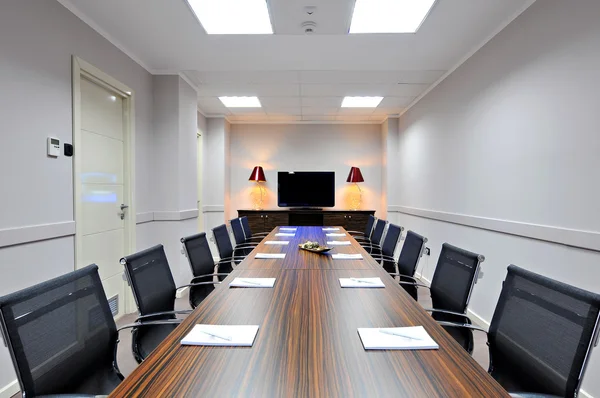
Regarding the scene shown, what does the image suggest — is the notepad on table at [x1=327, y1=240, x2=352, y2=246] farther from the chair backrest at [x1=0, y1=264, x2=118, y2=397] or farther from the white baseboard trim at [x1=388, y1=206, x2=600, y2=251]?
the chair backrest at [x1=0, y1=264, x2=118, y2=397]

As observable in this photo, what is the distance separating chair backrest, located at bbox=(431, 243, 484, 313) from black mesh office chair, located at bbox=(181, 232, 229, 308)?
148cm

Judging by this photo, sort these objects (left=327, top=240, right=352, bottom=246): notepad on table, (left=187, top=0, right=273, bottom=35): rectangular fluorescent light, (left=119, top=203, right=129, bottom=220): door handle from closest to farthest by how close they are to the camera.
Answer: (left=187, top=0, right=273, bottom=35): rectangular fluorescent light → (left=327, top=240, right=352, bottom=246): notepad on table → (left=119, top=203, right=129, bottom=220): door handle

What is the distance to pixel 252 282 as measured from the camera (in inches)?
72.6

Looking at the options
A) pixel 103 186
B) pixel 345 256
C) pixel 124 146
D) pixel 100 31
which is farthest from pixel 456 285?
pixel 100 31

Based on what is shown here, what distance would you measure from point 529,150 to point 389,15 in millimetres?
1542

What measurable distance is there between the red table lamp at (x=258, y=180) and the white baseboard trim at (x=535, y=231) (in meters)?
3.43

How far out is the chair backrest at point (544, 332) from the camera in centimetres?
104

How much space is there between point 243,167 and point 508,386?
587 centimetres

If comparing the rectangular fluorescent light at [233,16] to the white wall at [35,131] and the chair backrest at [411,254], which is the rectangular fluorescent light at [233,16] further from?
the chair backrest at [411,254]

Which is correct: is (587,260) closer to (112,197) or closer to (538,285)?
(538,285)

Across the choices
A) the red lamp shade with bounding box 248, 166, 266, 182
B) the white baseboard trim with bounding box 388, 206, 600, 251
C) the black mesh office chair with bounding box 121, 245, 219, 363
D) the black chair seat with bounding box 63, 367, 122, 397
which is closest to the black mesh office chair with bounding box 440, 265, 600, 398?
the white baseboard trim with bounding box 388, 206, 600, 251

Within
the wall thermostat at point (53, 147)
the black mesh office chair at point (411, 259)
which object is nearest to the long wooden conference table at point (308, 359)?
the black mesh office chair at point (411, 259)

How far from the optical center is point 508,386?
1302mm

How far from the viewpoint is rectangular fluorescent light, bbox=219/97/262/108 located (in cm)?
514
